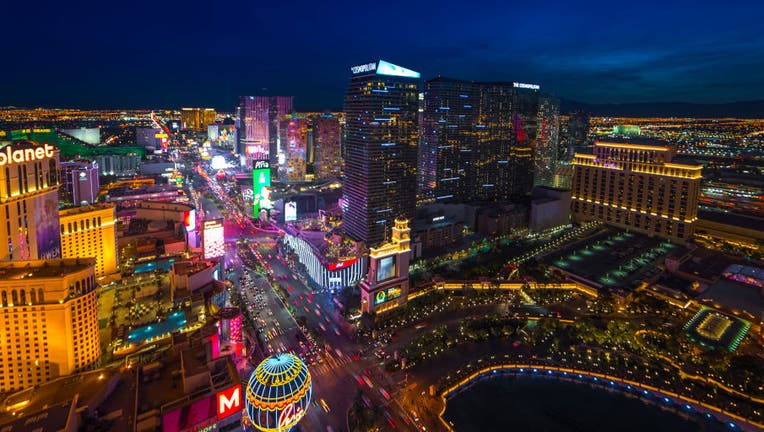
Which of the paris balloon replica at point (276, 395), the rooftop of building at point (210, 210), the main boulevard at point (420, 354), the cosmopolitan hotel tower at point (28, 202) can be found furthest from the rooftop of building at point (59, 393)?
the rooftop of building at point (210, 210)

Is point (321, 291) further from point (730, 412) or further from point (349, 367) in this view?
point (730, 412)

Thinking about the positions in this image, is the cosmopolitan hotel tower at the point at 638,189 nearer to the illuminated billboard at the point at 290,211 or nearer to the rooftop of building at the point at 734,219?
the rooftop of building at the point at 734,219

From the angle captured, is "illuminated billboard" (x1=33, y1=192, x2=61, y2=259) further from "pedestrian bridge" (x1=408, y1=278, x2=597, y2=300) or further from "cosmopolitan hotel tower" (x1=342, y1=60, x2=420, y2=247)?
"pedestrian bridge" (x1=408, y1=278, x2=597, y2=300)

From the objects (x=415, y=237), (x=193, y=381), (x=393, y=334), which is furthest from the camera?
(x=415, y=237)

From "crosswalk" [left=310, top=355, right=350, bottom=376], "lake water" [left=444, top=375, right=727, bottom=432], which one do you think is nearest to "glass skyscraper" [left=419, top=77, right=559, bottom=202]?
"crosswalk" [left=310, top=355, right=350, bottom=376]

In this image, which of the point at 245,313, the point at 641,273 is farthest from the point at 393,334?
the point at 641,273

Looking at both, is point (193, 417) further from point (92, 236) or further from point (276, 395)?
point (92, 236)

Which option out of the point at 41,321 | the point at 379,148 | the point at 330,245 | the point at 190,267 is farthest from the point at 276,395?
the point at 379,148
